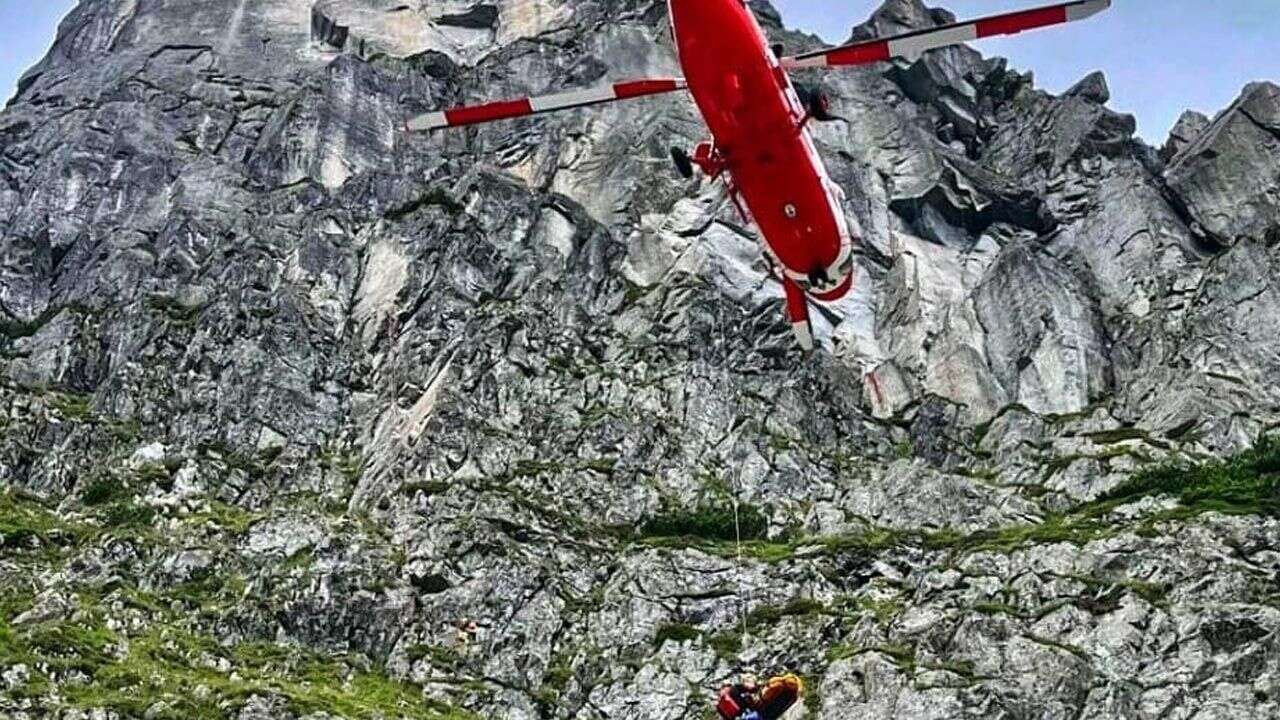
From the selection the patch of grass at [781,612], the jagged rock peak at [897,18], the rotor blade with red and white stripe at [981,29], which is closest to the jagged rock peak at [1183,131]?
the jagged rock peak at [897,18]

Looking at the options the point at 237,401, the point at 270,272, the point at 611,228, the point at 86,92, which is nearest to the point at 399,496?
the point at 237,401

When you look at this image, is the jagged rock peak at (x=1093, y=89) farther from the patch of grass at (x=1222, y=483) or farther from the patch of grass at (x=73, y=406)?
the patch of grass at (x=73, y=406)

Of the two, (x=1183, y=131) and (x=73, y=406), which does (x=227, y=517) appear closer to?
(x=73, y=406)

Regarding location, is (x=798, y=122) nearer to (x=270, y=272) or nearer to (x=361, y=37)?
(x=270, y=272)

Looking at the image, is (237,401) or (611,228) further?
(611,228)

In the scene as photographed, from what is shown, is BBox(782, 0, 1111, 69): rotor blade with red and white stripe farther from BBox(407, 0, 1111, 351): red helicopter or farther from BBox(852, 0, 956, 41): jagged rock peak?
BBox(852, 0, 956, 41): jagged rock peak

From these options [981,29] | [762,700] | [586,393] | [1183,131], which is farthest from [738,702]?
[1183,131]

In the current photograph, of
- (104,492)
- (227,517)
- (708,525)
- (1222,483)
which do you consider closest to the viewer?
(1222,483)
